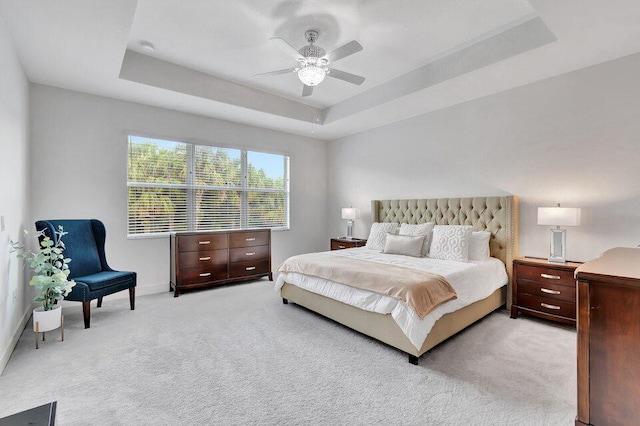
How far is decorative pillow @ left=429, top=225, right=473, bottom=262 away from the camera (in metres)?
3.69

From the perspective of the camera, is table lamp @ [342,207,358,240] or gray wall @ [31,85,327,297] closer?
gray wall @ [31,85,327,297]

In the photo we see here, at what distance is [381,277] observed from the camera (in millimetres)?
2820

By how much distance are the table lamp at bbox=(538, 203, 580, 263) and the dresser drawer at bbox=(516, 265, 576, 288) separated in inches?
7.4

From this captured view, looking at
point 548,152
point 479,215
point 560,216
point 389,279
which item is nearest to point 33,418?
point 389,279

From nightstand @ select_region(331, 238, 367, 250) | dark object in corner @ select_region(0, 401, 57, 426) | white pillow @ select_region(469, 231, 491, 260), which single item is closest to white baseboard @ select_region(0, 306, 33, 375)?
dark object in corner @ select_region(0, 401, 57, 426)

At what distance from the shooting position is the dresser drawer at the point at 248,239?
490cm

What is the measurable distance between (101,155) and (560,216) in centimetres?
568

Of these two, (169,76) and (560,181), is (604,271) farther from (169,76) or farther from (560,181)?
(169,76)

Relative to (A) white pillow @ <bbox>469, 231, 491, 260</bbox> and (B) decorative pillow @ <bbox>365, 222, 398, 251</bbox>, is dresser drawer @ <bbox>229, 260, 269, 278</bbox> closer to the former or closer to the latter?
(B) decorative pillow @ <bbox>365, 222, 398, 251</bbox>

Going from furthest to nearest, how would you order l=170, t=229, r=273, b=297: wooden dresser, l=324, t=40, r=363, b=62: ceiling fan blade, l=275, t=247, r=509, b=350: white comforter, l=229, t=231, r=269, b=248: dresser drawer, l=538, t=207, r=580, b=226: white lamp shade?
1. l=229, t=231, r=269, b=248: dresser drawer
2. l=170, t=229, r=273, b=297: wooden dresser
3. l=538, t=207, r=580, b=226: white lamp shade
4. l=324, t=40, r=363, b=62: ceiling fan blade
5. l=275, t=247, r=509, b=350: white comforter

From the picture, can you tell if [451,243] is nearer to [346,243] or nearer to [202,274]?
[346,243]

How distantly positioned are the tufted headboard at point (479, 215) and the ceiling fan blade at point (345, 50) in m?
2.66

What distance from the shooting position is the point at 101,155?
4.09 m

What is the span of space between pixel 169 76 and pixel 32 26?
139 cm
